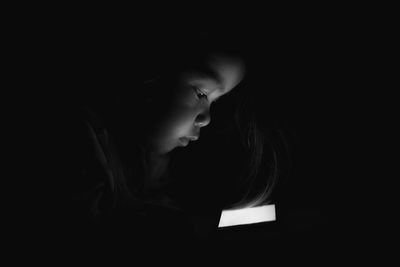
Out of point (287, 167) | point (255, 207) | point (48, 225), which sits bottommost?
point (48, 225)

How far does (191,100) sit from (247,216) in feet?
0.99

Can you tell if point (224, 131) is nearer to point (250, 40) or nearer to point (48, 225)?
point (250, 40)

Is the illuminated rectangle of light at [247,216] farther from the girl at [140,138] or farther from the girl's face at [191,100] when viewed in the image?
the girl's face at [191,100]

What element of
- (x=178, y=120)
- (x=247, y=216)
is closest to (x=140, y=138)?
(x=178, y=120)

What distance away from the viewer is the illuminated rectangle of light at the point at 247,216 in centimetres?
81

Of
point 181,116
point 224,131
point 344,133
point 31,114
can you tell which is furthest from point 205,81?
point 344,133

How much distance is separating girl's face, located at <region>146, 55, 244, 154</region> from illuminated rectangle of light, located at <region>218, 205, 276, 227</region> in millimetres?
207

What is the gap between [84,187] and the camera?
0.67m

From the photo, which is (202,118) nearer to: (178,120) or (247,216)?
(178,120)

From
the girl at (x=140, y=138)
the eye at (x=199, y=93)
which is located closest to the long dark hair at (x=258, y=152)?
the girl at (x=140, y=138)

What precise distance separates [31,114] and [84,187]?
0.17 meters

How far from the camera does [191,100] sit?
0.81 m

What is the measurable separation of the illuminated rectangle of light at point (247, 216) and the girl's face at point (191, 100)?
21cm

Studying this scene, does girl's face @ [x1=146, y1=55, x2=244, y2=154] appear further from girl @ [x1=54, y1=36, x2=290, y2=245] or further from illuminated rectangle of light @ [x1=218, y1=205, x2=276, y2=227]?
illuminated rectangle of light @ [x1=218, y1=205, x2=276, y2=227]
